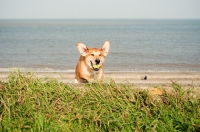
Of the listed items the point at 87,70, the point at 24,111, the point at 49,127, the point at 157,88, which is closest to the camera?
the point at 49,127

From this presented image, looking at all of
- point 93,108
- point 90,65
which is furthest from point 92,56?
point 93,108

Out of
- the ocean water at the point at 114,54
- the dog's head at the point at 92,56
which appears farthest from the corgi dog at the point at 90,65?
the ocean water at the point at 114,54

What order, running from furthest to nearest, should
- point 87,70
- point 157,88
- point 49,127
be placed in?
point 87,70
point 157,88
point 49,127

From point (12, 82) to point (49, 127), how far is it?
1.23m

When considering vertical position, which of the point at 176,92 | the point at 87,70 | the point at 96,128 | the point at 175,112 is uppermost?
the point at 87,70

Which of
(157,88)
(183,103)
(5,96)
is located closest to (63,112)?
(5,96)

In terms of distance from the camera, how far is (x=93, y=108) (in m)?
3.96

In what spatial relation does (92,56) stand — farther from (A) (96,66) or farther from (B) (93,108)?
(B) (93,108)

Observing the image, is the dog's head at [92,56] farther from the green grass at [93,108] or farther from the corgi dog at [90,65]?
the green grass at [93,108]

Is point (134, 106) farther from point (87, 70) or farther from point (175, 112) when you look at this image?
point (87, 70)

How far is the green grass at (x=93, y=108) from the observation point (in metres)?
3.61

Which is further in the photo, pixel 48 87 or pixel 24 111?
pixel 48 87

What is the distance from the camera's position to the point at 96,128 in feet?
11.9

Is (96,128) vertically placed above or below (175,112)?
below
